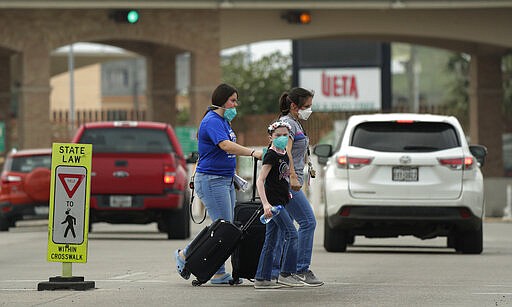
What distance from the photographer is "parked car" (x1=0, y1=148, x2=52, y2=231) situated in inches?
1034

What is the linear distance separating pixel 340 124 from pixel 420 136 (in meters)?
19.8

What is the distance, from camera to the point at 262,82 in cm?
6994

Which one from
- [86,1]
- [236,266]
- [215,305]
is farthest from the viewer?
[86,1]

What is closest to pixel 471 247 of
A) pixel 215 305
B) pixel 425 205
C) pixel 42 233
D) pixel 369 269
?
pixel 425 205

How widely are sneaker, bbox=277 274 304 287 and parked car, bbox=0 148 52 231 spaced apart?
40.0 ft

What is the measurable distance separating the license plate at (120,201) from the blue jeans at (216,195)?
9680 mm

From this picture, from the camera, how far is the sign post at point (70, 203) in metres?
13.5

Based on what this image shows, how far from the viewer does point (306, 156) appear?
14594 mm

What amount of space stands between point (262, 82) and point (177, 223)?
151 ft

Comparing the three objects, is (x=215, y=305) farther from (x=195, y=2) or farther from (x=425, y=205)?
(x=195, y=2)

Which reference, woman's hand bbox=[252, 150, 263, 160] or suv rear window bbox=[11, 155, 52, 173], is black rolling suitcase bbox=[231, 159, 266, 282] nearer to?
woman's hand bbox=[252, 150, 263, 160]

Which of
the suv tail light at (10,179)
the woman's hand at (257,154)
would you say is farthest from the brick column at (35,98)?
the woman's hand at (257,154)

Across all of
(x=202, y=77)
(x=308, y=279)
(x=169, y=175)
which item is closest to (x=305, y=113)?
(x=308, y=279)

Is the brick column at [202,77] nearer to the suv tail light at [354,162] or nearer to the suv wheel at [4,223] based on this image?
the suv wheel at [4,223]
